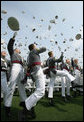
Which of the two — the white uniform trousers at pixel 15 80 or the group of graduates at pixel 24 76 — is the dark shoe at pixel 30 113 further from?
the white uniform trousers at pixel 15 80

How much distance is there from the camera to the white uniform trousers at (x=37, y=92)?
583cm

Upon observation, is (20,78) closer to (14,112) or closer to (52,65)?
(14,112)

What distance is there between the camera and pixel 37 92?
5.92 meters

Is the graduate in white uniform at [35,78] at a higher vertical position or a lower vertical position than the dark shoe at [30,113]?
higher

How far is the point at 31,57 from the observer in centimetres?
637

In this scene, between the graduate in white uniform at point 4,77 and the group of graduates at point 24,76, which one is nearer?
the group of graduates at point 24,76

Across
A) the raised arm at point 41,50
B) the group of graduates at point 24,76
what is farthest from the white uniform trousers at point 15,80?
the raised arm at point 41,50

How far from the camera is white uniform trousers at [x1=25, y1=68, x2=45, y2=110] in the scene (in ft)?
19.1

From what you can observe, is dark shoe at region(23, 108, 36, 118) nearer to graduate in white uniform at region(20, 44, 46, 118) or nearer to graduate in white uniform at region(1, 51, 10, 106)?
graduate in white uniform at region(20, 44, 46, 118)

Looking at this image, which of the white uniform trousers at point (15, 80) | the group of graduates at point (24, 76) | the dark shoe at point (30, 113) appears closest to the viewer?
the dark shoe at point (30, 113)

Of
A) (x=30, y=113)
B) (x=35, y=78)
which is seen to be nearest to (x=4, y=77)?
(x=35, y=78)

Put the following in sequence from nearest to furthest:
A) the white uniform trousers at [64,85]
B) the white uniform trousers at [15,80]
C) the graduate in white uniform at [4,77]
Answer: the white uniform trousers at [15,80]
the graduate in white uniform at [4,77]
the white uniform trousers at [64,85]

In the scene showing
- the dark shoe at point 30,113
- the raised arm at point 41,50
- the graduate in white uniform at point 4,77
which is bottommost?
the dark shoe at point 30,113

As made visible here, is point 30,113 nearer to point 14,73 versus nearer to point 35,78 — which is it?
point 35,78
